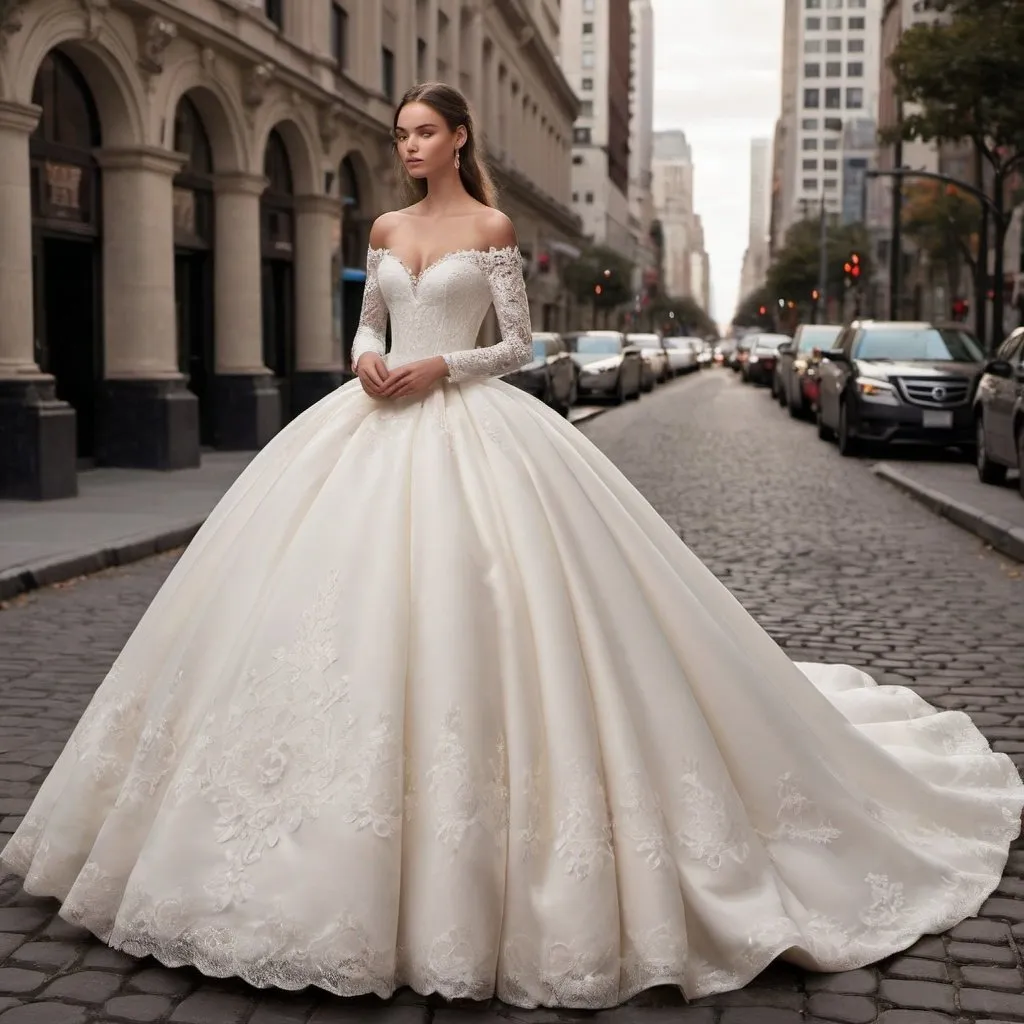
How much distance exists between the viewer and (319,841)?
3.06 m

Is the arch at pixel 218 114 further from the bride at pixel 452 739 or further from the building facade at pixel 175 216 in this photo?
the bride at pixel 452 739

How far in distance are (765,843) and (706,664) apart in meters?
0.43

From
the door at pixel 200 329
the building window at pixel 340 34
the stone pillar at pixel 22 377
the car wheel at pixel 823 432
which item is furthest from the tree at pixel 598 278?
the stone pillar at pixel 22 377

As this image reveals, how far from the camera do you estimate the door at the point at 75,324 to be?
16.3 m

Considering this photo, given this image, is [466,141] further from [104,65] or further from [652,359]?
[652,359]

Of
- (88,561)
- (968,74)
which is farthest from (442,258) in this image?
(968,74)

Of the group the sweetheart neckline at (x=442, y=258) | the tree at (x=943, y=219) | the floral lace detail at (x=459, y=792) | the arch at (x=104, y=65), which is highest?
the tree at (x=943, y=219)

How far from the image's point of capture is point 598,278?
7319 centimetres

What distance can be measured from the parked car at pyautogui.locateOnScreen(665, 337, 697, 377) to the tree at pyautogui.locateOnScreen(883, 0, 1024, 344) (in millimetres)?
34667

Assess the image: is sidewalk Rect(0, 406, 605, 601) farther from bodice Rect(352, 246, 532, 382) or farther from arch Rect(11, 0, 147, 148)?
bodice Rect(352, 246, 532, 382)

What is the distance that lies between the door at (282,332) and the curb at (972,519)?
402 inches

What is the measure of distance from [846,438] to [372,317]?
16.3 metres

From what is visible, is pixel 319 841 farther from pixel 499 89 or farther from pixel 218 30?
pixel 499 89

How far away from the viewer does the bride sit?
121 inches
